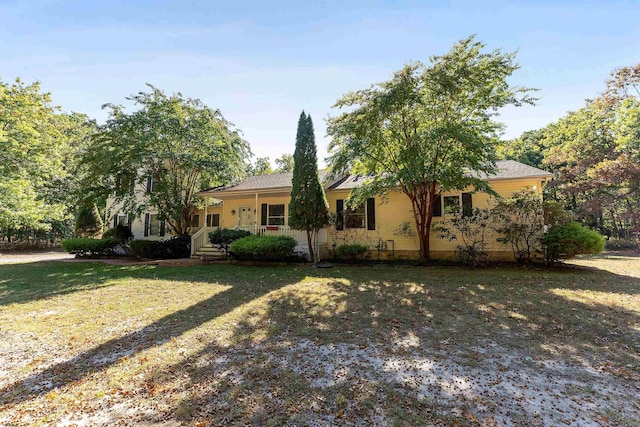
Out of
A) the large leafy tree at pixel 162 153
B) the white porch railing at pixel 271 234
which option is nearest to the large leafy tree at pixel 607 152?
the white porch railing at pixel 271 234

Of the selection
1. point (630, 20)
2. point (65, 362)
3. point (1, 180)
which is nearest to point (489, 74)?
point (630, 20)

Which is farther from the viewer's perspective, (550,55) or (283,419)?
(550,55)

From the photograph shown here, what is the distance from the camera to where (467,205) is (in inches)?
468

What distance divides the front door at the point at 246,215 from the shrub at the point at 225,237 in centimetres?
297

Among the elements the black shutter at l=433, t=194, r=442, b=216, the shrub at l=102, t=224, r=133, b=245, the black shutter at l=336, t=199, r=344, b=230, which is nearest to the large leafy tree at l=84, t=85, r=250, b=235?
the shrub at l=102, t=224, r=133, b=245

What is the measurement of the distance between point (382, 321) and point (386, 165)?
7.68 metres

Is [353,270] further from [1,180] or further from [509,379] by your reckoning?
[1,180]

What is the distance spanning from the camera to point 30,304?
630cm

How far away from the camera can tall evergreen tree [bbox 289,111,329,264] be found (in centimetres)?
1141

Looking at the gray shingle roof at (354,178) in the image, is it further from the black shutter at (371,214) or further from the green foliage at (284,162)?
the green foliage at (284,162)

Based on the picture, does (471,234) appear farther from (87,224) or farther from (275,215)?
(87,224)

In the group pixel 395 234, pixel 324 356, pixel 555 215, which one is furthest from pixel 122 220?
pixel 555 215

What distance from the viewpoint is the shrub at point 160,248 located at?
568 inches

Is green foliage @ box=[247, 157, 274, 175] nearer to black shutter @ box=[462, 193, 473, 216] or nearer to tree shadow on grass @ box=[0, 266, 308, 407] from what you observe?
tree shadow on grass @ box=[0, 266, 308, 407]
